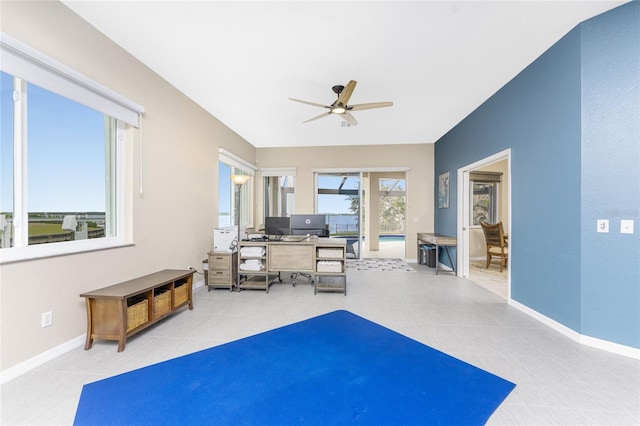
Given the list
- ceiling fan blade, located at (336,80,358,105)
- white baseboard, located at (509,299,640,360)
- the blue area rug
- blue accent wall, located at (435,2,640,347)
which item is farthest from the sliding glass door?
the blue area rug

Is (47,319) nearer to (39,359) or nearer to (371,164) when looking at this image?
(39,359)

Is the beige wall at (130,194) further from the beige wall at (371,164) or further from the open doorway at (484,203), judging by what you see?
the open doorway at (484,203)

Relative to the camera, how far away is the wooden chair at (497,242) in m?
4.94

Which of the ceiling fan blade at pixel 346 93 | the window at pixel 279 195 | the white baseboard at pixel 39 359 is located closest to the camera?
the white baseboard at pixel 39 359

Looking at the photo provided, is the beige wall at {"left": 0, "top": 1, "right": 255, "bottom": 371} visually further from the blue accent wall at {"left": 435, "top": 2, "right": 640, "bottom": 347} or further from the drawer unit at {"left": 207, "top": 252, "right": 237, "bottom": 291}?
A: the blue accent wall at {"left": 435, "top": 2, "right": 640, "bottom": 347}

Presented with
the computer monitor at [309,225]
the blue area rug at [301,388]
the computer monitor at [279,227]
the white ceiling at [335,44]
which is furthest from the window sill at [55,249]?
the computer monitor at [309,225]

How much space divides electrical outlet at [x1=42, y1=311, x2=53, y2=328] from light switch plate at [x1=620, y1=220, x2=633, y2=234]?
4.66 m

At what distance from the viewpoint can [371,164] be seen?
6.27m

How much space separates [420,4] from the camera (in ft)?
6.53

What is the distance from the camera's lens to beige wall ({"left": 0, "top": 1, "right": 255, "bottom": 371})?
5.76 ft

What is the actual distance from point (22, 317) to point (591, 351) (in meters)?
4.45

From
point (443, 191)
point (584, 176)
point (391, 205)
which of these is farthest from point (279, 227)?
point (391, 205)

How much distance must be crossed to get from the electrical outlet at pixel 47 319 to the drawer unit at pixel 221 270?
1830 mm

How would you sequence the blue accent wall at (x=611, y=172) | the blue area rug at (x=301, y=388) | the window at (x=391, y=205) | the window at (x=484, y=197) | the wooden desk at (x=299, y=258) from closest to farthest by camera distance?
the blue area rug at (x=301, y=388) → the blue accent wall at (x=611, y=172) → the wooden desk at (x=299, y=258) → the window at (x=484, y=197) → the window at (x=391, y=205)
